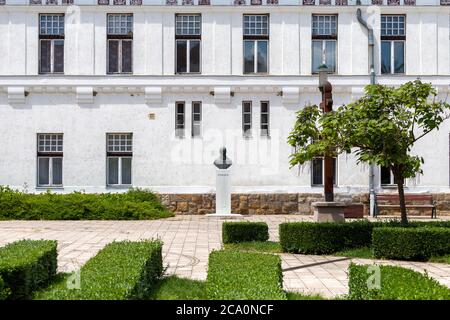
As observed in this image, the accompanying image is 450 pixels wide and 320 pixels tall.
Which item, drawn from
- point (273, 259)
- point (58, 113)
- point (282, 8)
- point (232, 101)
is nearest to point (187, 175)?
point (232, 101)

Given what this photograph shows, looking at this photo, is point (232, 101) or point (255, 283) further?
point (232, 101)

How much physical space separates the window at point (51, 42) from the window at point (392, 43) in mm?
12441

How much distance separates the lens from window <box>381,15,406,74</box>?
24406mm

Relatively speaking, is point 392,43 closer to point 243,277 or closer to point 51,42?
point 51,42

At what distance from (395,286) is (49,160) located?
19.3 m

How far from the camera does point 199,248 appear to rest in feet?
45.3

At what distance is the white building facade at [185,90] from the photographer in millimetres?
23875

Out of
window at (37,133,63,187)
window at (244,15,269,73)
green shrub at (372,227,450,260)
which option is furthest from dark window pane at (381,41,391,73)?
green shrub at (372,227,450,260)

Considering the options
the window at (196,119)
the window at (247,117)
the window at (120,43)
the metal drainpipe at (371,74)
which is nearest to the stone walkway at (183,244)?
the metal drainpipe at (371,74)

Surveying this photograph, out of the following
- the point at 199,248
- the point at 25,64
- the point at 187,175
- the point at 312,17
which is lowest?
the point at 199,248

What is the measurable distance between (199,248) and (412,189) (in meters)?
12.8

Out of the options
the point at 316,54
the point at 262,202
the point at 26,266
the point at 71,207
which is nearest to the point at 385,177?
the point at 262,202

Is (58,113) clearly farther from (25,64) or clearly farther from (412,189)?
(412,189)

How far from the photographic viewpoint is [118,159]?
24.2 metres
